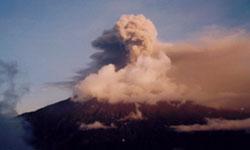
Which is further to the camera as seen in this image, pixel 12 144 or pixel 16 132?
pixel 16 132

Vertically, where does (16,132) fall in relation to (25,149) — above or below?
above

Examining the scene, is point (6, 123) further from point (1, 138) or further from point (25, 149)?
point (25, 149)

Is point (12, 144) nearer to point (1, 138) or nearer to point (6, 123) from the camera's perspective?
point (1, 138)

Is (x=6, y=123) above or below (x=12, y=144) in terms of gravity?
above

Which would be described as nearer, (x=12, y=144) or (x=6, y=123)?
(x=12, y=144)

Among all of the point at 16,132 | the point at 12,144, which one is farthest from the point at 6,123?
the point at 12,144

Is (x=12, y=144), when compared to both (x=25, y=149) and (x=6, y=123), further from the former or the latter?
(x=6, y=123)

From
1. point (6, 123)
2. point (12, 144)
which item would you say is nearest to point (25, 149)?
point (12, 144)

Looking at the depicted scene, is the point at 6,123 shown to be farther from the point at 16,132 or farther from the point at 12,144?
the point at 12,144
